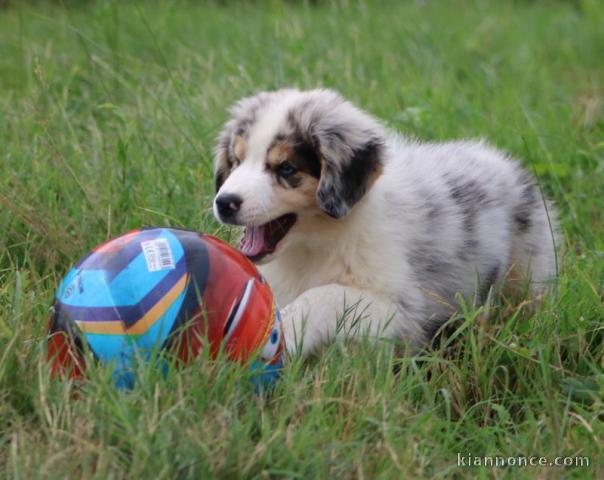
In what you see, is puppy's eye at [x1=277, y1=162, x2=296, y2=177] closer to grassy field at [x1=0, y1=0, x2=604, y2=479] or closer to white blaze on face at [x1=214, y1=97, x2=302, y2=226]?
white blaze on face at [x1=214, y1=97, x2=302, y2=226]

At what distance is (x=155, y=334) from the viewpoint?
2.98 metres

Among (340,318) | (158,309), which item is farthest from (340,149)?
(158,309)

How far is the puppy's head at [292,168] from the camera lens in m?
3.73

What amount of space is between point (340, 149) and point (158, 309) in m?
1.15

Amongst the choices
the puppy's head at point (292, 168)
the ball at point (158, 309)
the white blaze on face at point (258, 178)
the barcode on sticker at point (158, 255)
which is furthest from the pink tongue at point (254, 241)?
the barcode on sticker at point (158, 255)

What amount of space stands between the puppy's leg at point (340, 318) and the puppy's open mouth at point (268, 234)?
0.26 m

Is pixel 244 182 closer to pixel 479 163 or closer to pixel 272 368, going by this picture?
pixel 272 368

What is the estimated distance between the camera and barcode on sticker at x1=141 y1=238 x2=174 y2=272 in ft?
10.1

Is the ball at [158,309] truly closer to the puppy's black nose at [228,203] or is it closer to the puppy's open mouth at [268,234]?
the puppy's black nose at [228,203]

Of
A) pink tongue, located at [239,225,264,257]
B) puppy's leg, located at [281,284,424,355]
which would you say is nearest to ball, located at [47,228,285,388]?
puppy's leg, located at [281,284,424,355]

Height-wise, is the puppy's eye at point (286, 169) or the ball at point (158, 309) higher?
the puppy's eye at point (286, 169)

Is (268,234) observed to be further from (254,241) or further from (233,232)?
(233,232)

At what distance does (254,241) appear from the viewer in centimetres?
392

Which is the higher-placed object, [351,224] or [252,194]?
[252,194]
